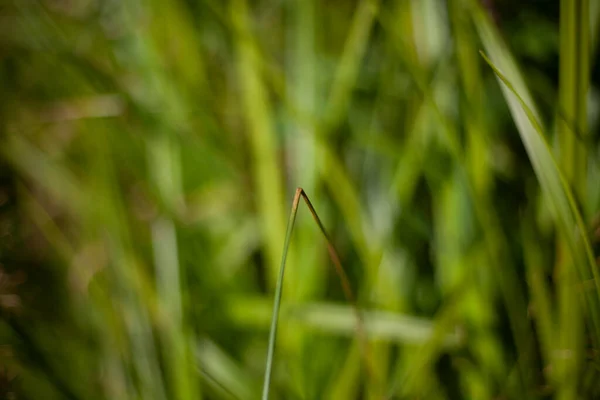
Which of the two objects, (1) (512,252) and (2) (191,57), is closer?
(1) (512,252)

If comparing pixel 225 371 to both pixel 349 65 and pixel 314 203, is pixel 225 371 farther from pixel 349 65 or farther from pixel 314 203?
pixel 349 65

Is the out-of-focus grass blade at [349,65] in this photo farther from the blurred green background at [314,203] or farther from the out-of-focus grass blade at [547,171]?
the out-of-focus grass blade at [547,171]

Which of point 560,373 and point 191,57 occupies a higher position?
point 191,57

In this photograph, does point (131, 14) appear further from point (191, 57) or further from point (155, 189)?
point (155, 189)

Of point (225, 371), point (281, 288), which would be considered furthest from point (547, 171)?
point (225, 371)

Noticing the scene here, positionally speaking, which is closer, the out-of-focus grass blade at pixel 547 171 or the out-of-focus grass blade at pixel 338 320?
the out-of-focus grass blade at pixel 547 171

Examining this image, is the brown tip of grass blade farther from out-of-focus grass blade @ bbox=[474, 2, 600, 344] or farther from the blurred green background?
out-of-focus grass blade @ bbox=[474, 2, 600, 344]

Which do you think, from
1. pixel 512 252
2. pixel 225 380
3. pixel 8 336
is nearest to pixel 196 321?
pixel 225 380

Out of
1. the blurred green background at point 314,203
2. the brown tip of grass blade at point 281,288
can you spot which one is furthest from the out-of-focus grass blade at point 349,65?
the brown tip of grass blade at point 281,288
